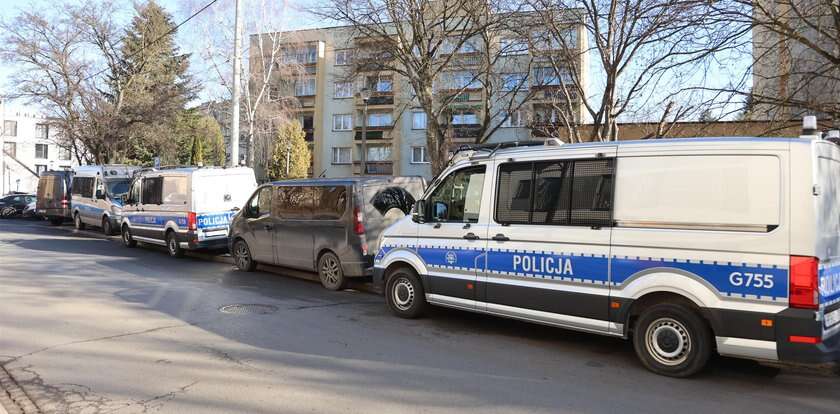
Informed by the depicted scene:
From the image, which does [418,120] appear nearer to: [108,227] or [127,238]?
[108,227]

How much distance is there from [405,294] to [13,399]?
14.3ft

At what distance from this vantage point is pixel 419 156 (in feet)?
158

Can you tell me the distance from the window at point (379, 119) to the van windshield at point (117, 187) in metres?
31.0

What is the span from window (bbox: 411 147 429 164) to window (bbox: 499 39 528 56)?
29.9m

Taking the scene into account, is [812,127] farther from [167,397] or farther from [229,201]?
[229,201]

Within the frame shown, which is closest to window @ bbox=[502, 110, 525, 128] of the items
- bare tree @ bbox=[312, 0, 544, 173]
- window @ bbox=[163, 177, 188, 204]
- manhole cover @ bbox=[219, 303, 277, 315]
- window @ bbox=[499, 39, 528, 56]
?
bare tree @ bbox=[312, 0, 544, 173]

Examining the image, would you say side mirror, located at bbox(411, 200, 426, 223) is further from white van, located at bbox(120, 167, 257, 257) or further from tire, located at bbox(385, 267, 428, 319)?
white van, located at bbox(120, 167, 257, 257)

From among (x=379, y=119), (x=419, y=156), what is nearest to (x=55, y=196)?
(x=419, y=156)

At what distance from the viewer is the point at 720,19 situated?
1083 centimetres

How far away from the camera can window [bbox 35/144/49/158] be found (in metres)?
75.1

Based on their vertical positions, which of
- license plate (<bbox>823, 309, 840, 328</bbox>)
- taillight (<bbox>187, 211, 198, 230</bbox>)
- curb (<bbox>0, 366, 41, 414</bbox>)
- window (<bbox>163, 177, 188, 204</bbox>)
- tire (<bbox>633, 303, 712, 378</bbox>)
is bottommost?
curb (<bbox>0, 366, 41, 414</bbox>)

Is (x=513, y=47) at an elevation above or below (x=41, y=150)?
below

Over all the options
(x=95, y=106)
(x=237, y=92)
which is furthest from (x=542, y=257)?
(x=95, y=106)

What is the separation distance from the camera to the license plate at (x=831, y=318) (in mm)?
4852
